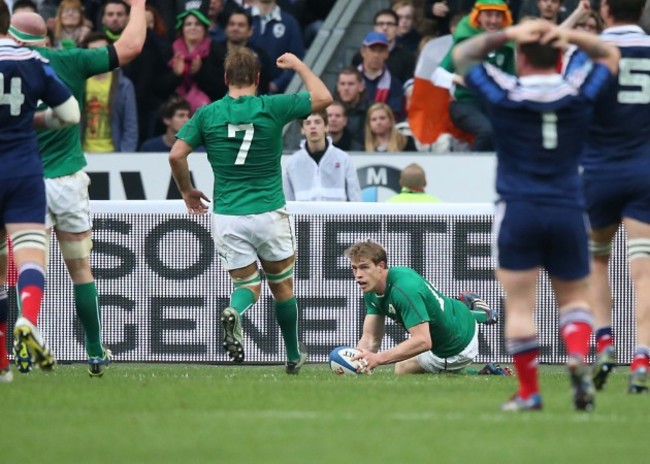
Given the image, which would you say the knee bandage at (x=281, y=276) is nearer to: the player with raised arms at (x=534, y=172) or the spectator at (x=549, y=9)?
the player with raised arms at (x=534, y=172)

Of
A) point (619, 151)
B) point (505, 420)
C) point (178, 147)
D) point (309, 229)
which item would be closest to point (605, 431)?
point (505, 420)

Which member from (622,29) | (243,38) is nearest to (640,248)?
(622,29)

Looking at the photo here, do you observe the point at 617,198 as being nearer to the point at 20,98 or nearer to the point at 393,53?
the point at 20,98

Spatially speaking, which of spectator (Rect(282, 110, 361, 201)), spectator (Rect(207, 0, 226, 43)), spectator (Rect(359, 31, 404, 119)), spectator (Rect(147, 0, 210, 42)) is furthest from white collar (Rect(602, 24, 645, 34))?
spectator (Rect(147, 0, 210, 42))

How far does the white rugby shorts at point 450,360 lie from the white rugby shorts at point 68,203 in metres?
3.10

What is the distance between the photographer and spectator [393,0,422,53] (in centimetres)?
1978

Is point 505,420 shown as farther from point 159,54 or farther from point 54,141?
point 159,54

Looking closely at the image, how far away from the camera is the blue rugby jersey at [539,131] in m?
8.66

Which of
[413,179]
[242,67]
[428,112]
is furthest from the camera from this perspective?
[428,112]

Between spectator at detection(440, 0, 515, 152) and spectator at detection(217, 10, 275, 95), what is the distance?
2.46m

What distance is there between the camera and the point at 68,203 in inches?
461

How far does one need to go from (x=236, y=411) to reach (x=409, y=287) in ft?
11.5

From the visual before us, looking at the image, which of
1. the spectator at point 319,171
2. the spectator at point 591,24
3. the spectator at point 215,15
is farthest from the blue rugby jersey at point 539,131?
the spectator at point 215,15

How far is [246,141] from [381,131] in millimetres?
5608
